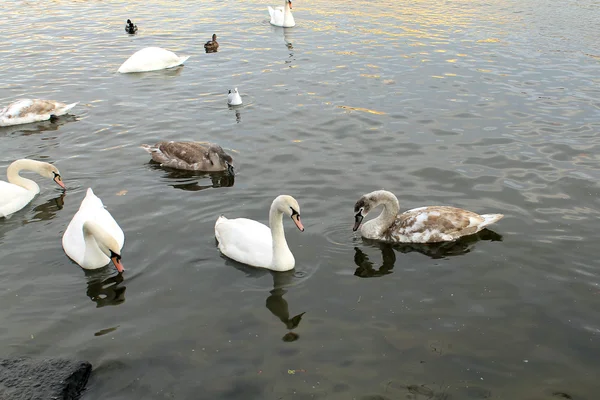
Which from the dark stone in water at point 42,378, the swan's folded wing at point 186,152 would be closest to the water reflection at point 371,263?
the dark stone in water at point 42,378

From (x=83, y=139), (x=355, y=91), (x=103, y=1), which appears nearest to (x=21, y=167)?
(x=83, y=139)

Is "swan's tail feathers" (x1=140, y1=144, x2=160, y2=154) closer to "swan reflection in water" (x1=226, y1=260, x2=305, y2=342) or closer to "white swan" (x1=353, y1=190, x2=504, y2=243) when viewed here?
"swan reflection in water" (x1=226, y1=260, x2=305, y2=342)

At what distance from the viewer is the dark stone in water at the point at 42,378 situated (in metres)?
6.55

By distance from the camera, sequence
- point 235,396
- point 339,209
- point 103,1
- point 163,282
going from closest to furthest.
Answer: point 235,396 < point 163,282 < point 339,209 < point 103,1

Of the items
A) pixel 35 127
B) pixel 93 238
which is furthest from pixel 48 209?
pixel 35 127

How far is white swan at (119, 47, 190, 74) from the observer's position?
20.0 m

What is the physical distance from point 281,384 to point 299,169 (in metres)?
6.38

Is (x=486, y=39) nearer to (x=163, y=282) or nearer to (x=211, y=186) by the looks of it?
(x=211, y=186)

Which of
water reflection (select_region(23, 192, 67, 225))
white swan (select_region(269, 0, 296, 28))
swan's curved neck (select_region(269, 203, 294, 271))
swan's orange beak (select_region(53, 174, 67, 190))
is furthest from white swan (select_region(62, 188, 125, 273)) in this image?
white swan (select_region(269, 0, 296, 28))

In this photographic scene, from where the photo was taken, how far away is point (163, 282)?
9102 millimetres

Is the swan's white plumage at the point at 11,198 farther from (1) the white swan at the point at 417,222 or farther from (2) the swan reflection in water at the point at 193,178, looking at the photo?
(1) the white swan at the point at 417,222

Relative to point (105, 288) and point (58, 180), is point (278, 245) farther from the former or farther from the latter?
point (58, 180)

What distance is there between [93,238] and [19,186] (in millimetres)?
3306

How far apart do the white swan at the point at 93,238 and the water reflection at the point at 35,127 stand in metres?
6.12
